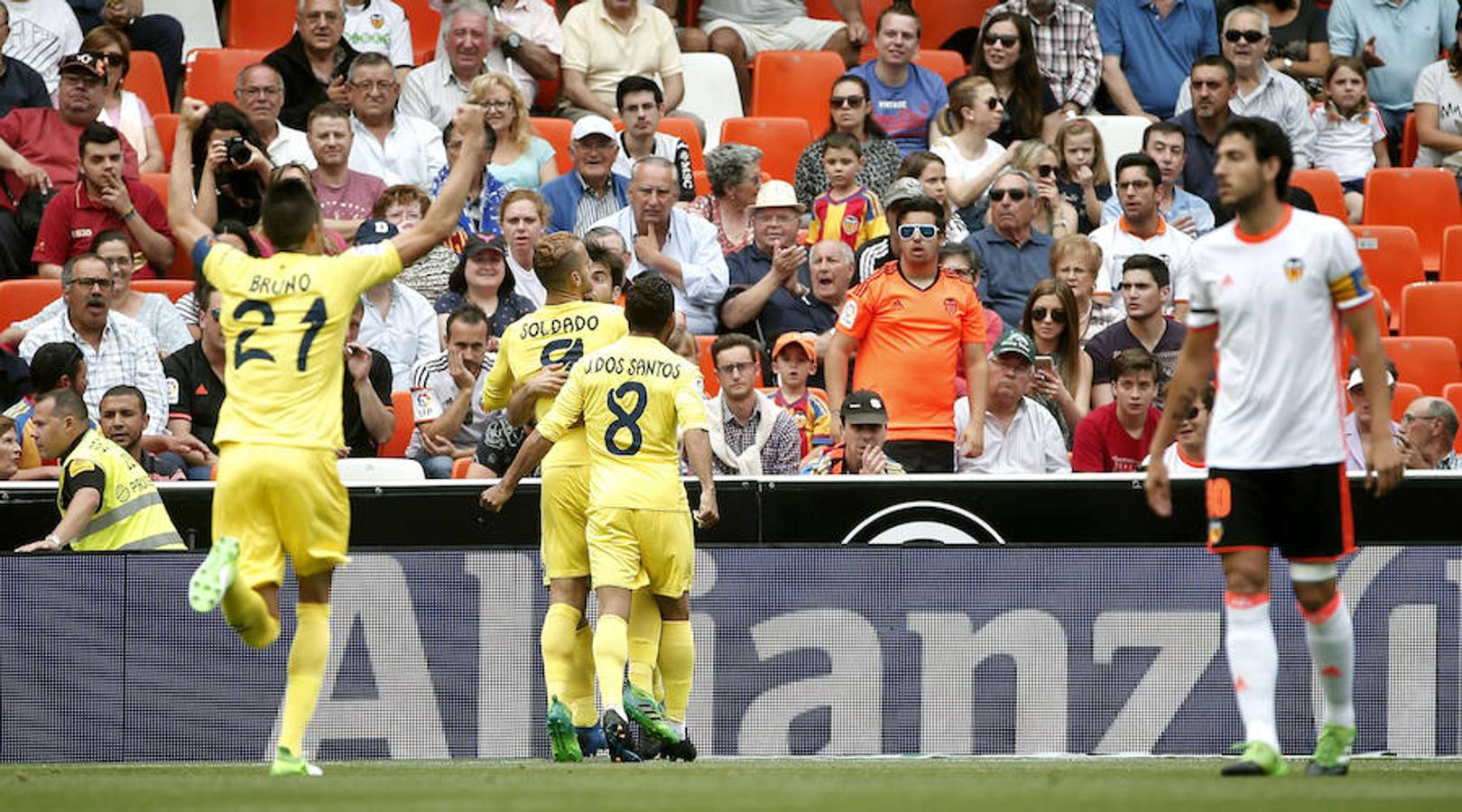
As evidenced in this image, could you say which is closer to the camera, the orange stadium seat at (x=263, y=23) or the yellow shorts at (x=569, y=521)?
the yellow shorts at (x=569, y=521)

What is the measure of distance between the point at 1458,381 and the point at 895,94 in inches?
177

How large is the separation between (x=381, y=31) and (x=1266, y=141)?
32.3 feet

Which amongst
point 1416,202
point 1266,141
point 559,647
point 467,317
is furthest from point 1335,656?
point 1416,202

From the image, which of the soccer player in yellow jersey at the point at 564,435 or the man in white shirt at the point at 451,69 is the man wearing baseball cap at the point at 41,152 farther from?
the soccer player in yellow jersey at the point at 564,435

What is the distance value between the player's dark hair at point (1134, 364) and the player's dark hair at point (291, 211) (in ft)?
16.7

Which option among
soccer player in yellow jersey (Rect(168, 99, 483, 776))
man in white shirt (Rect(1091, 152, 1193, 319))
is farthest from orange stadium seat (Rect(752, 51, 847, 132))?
soccer player in yellow jersey (Rect(168, 99, 483, 776))

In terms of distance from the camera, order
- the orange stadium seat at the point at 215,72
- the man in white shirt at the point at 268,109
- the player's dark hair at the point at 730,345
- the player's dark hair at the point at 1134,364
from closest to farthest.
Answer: the player's dark hair at the point at 1134,364
the player's dark hair at the point at 730,345
the man in white shirt at the point at 268,109
the orange stadium seat at the point at 215,72

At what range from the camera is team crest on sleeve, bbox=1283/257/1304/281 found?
750cm

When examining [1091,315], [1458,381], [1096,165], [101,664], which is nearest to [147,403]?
[101,664]

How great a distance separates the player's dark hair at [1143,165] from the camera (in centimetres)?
1404

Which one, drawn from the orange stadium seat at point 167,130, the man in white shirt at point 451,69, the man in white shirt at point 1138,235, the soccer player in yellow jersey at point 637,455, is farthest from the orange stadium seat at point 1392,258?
the orange stadium seat at point 167,130

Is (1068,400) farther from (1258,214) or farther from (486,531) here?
(1258,214)

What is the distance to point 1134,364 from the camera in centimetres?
1178

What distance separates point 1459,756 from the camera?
1062cm
